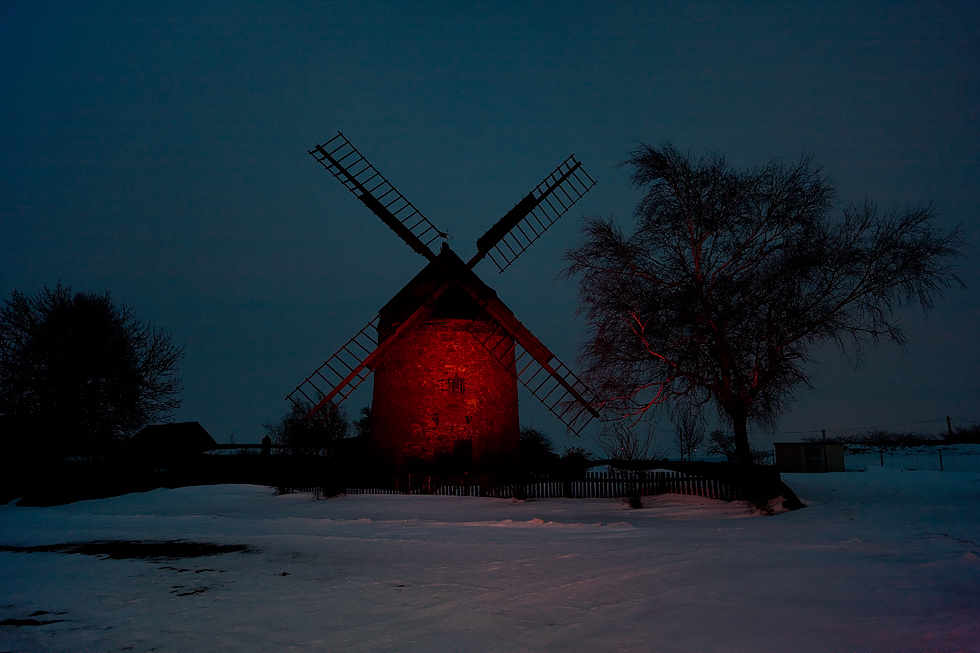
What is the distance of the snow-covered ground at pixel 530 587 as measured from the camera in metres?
4.78

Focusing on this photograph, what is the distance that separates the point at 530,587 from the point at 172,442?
35.6 m

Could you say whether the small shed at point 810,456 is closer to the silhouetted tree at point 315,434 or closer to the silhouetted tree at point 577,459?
the silhouetted tree at point 577,459

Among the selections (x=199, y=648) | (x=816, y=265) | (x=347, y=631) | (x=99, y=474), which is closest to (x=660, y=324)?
(x=816, y=265)

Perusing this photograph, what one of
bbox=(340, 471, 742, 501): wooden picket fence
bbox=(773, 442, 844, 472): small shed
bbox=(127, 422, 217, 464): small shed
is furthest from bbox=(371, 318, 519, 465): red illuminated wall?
bbox=(127, 422, 217, 464): small shed

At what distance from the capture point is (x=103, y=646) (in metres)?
4.79

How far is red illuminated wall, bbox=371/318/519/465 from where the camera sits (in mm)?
21438

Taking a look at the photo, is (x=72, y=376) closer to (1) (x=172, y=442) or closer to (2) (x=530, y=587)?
(1) (x=172, y=442)

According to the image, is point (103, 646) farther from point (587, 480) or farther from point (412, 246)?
point (412, 246)

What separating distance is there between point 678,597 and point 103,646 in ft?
17.1

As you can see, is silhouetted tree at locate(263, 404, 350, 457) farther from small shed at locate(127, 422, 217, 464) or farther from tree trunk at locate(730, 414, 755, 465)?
tree trunk at locate(730, 414, 755, 465)

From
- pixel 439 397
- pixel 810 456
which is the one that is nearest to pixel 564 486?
pixel 439 397

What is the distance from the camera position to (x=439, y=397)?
21.5m

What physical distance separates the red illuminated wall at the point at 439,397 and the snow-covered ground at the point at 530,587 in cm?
913

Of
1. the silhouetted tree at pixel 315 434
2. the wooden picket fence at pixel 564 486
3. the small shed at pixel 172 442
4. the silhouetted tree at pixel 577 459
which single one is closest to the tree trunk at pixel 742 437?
the wooden picket fence at pixel 564 486
